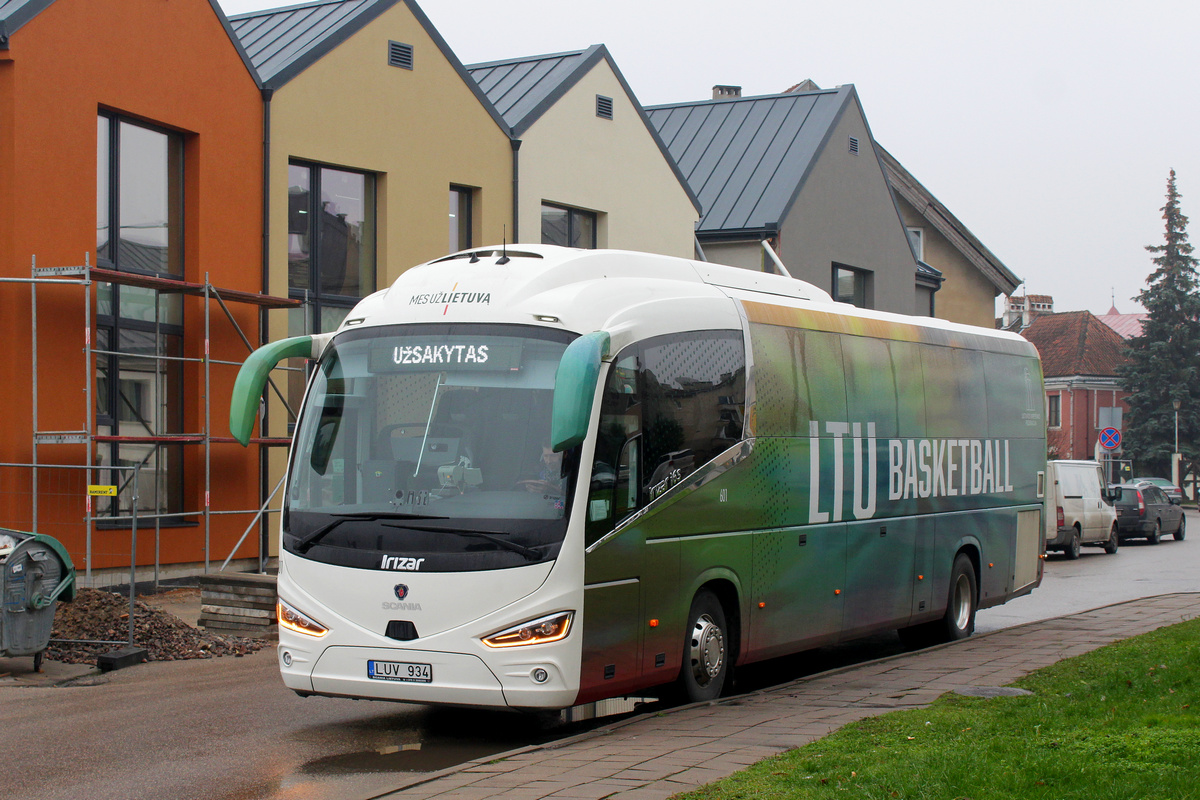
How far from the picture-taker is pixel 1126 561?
27266 millimetres

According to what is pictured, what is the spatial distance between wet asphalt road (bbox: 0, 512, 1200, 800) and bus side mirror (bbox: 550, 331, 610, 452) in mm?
2092

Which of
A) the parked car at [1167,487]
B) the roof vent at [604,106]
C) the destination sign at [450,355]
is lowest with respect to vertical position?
the parked car at [1167,487]

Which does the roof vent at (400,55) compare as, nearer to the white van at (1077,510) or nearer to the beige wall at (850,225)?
the beige wall at (850,225)

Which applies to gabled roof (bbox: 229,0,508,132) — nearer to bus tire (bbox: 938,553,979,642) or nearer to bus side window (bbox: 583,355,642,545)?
bus tire (bbox: 938,553,979,642)

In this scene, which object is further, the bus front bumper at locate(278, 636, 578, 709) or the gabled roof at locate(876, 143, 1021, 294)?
the gabled roof at locate(876, 143, 1021, 294)

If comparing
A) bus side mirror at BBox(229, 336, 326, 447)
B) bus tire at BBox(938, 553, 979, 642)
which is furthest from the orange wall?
bus tire at BBox(938, 553, 979, 642)

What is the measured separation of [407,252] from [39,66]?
6716 mm

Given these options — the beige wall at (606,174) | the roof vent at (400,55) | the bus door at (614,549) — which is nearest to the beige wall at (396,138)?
the roof vent at (400,55)

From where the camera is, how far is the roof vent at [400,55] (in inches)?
821

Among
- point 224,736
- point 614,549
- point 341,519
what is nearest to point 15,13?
point 341,519

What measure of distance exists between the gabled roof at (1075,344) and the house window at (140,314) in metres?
72.4

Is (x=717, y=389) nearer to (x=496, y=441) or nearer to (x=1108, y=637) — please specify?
(x=496, y=441)

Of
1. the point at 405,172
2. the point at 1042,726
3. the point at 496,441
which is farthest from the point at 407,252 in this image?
the point at 1042,726

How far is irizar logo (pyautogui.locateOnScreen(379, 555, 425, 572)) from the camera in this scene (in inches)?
326
